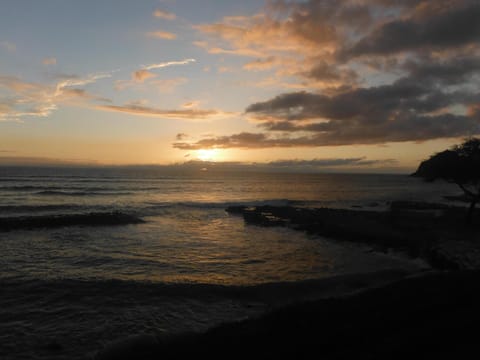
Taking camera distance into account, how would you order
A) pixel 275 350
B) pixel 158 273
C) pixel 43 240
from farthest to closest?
pixel 43 240 < pixel 158 273 < pixel 275 350

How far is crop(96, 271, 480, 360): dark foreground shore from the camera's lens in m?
7.03

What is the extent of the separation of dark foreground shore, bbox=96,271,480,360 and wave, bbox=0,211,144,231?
26541 mm

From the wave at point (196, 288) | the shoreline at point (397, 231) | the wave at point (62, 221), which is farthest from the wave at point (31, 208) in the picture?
the wave at point (196, 288)

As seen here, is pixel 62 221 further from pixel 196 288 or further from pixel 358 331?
pixel 358 331

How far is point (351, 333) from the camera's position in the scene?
26.7 feet

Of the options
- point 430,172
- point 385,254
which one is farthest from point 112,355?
point 430,172

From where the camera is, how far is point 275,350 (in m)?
7.58

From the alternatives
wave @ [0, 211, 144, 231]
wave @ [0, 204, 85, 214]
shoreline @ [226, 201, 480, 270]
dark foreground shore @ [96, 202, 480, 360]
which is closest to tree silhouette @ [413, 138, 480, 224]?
shoreline @ [226, 201, 480, 270]

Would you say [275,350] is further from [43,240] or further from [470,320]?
[43,240]

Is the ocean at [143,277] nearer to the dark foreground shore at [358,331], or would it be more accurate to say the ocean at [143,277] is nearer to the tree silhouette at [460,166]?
the dark foreground shore at [358,331]

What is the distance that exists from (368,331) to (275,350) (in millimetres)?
2450

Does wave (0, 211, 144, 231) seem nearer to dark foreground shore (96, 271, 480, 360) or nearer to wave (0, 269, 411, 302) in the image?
wave (0, 269, 411, 302)

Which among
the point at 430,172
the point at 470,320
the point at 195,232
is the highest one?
the point at 430,172

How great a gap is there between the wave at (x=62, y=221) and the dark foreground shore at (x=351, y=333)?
26541 millimetres
